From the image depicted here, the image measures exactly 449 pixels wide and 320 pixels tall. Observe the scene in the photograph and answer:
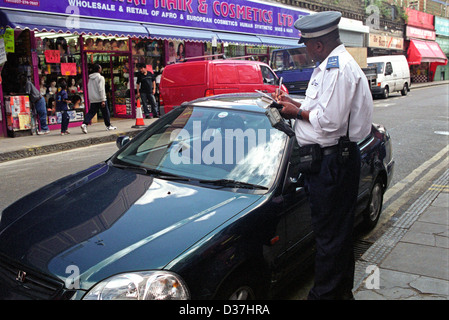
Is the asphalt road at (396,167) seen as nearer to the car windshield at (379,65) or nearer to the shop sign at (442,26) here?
the car windshield at (379,65)

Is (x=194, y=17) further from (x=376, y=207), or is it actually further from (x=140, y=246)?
(x=140, y=246)

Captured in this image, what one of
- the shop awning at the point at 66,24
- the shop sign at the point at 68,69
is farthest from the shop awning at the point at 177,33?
the shop sign at the point at 68,69

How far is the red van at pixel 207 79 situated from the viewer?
11.7 metres

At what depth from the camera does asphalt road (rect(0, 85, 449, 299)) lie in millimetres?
5764

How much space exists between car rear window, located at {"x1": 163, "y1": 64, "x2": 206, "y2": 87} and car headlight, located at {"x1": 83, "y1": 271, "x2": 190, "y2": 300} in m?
9.88

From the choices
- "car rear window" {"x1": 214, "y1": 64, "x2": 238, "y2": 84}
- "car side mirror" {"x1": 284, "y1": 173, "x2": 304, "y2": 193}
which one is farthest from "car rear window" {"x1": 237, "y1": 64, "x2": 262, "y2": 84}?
"car side mirror" {"x1": 284, "y1": 173, "x2": 304, "y2": 193}

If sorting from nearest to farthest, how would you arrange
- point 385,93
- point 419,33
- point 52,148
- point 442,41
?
point 52,148
point 385,93
point 419,33
point 442,41

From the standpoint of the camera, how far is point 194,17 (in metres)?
17.8

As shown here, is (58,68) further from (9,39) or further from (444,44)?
(444,44)

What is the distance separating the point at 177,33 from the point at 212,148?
13.8 meters

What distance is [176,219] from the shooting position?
2643mm

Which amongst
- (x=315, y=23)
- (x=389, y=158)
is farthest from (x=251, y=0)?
(x=315, y=23)

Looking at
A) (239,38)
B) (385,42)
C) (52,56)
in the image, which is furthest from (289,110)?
(385,42)

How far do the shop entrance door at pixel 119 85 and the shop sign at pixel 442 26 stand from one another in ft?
142
